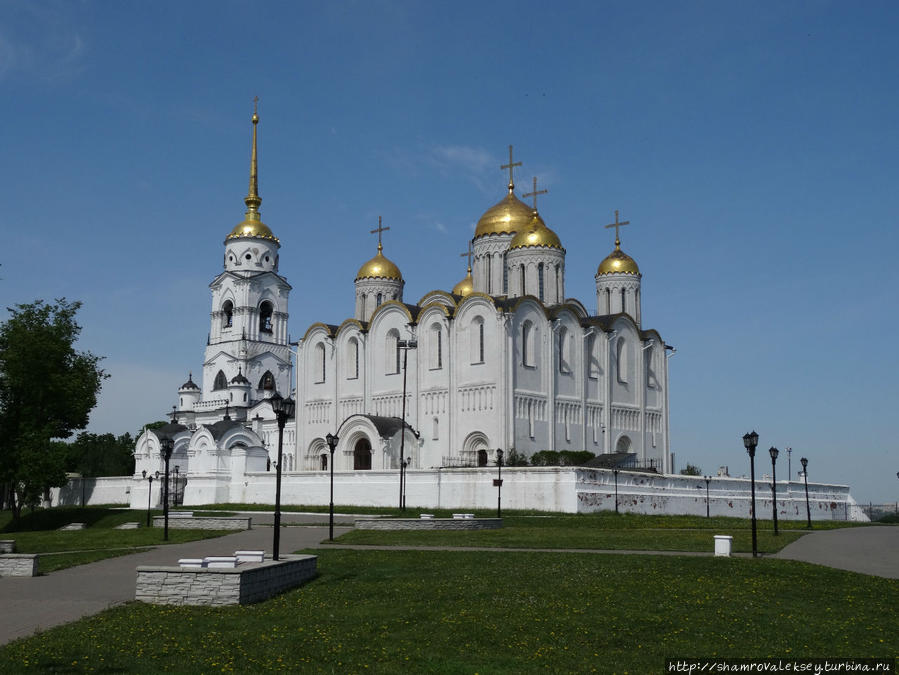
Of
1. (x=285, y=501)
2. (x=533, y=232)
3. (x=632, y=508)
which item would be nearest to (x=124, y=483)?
(x=285, y=501)

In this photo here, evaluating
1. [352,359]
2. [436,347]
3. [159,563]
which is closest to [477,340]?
[436,347]

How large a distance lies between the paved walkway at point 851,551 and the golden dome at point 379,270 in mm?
43052

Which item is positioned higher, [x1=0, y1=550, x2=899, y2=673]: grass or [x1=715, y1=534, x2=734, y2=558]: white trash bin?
[x1=715, y1=534, x2=734, y2=558]: white trash bin

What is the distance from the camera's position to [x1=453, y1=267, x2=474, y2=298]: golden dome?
232 ft

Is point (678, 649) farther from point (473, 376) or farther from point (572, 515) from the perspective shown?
point (473, 376)

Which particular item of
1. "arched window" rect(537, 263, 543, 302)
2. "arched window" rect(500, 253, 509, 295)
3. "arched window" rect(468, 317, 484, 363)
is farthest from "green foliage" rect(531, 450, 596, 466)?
"arched window" rect(500, 253, 509, 295)

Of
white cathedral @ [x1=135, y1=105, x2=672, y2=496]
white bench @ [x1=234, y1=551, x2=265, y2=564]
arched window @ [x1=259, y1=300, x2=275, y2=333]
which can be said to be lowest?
white bench @ [x1=234, y1=551, x2=265, y2=564]

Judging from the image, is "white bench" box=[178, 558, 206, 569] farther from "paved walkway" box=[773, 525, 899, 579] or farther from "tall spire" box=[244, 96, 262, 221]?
"tall spire" box=[244, 96, 262, 221]

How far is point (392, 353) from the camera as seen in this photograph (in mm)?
62000

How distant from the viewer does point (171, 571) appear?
14438 millimetres

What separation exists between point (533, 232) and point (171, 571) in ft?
161

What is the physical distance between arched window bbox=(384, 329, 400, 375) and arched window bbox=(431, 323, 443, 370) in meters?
3.35

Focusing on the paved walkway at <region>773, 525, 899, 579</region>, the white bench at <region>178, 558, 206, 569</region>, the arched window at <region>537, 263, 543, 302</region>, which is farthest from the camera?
the arched window at <region>537, 263, 543, 302</region>

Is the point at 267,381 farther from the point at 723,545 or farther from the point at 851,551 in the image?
the point at 723,545
